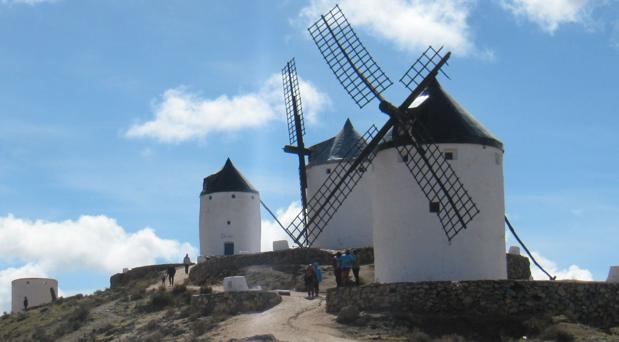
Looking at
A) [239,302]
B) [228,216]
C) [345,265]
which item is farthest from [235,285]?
[228,216]

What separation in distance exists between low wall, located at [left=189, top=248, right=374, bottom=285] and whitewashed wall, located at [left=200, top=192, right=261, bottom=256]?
4974 millimetres

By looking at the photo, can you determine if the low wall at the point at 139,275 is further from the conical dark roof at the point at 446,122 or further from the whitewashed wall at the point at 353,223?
the conical dark roof at the point at 446,122

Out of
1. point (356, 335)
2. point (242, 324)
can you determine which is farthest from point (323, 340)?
point (242, 324)

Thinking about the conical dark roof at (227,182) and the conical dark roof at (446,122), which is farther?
the conical dark roof at (227,182)

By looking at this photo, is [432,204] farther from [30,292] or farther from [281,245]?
[30,292]

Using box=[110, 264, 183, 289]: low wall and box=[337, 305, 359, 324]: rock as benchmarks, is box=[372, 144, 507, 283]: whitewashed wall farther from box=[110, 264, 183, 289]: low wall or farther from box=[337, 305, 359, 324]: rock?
box=[110, 264, 183, 289]: low wall

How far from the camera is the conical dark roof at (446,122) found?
2411 cm

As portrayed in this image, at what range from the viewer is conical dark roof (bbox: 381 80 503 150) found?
79.1ft

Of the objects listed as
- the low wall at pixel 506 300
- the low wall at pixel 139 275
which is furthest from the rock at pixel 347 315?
the low wall at pixel 139 275

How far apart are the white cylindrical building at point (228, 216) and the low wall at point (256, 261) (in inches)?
196

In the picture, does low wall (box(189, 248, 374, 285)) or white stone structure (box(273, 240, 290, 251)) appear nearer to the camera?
low wall (box(189, 248, 374, 285))

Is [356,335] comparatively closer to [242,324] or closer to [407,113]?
[242,324]

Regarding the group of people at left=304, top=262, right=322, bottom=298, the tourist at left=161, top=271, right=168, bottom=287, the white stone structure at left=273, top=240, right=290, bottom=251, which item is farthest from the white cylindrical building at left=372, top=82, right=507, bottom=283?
the tourist at left=161, top=271, right=168, bottom=287

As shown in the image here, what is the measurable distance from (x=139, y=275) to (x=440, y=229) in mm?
16845
